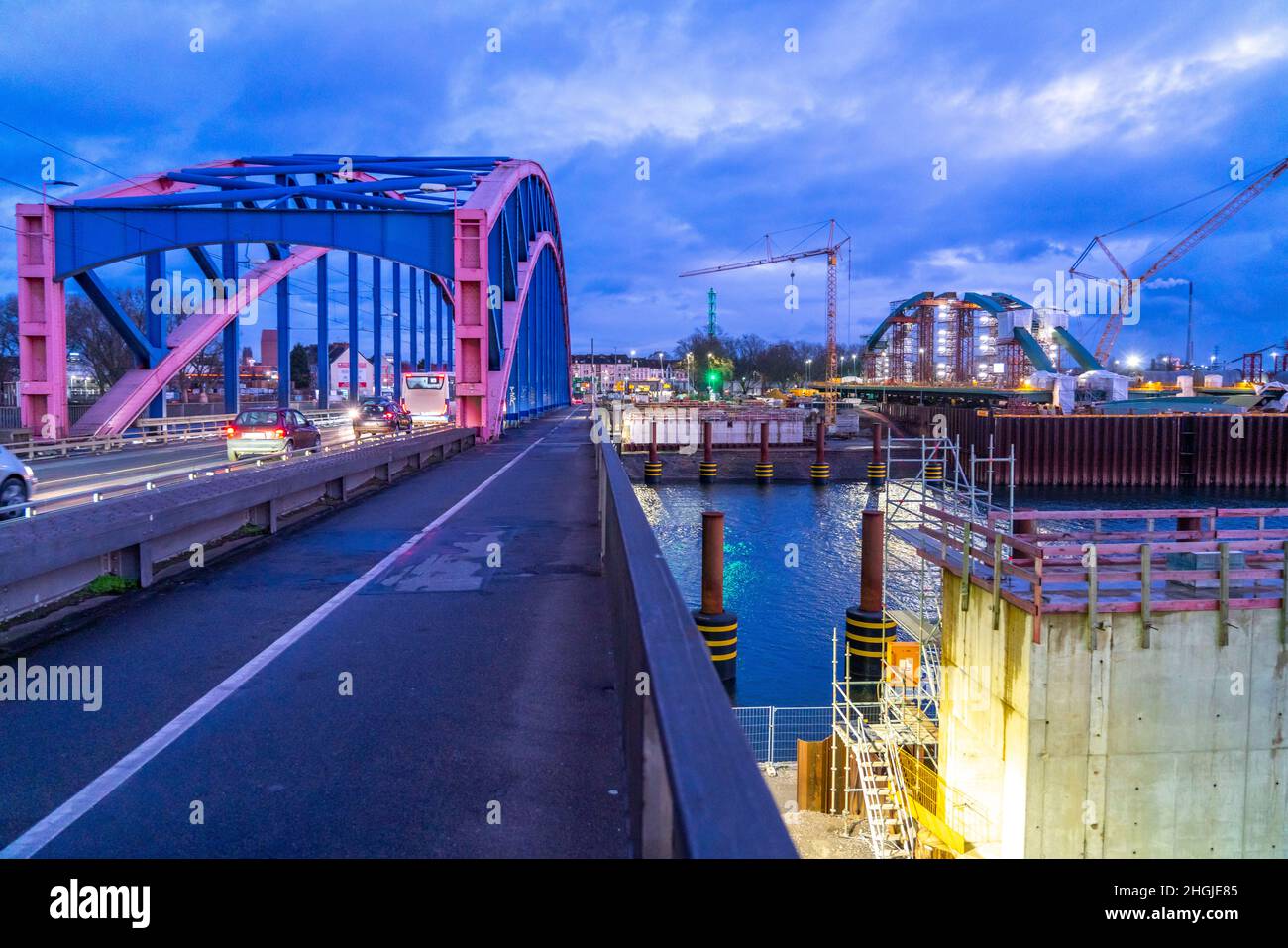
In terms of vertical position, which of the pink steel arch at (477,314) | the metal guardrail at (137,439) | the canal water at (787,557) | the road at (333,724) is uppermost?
the pink steel arch at (477,314)

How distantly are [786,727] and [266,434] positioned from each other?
15846 mm

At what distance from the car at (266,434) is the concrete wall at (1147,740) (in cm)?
1897

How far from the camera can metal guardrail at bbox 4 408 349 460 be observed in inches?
1056

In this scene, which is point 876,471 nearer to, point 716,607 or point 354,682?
point 716,607

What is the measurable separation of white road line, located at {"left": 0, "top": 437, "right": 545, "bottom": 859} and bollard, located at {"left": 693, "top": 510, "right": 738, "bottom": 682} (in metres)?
8.87

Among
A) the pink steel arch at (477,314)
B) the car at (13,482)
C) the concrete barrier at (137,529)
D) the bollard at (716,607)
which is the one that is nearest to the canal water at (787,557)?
the bollard at (716,607)

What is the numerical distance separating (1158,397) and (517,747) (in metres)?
92.5

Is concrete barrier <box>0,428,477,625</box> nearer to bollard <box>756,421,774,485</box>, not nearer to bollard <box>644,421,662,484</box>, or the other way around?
bollard <box>644,421,662,484</box>

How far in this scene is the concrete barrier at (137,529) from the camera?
7190mm

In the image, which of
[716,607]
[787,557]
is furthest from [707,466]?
[716,607]

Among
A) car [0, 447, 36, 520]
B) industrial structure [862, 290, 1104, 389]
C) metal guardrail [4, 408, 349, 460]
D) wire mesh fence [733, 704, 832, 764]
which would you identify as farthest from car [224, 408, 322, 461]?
industrial structure [862, 290, 1104, 389]

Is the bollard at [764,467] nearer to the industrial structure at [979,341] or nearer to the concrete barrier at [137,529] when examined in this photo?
the concrete barrier at [137,529]

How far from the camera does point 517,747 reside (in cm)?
487

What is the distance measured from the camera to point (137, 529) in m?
8.63
